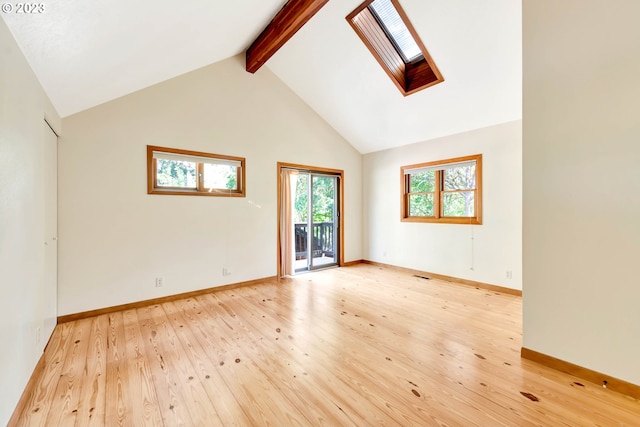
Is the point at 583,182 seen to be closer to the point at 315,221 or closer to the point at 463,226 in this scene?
the point at 463,226

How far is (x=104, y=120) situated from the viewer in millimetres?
3037

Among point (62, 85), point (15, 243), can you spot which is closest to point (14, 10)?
point (62, 85)

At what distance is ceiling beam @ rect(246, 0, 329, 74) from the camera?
279 centimetres

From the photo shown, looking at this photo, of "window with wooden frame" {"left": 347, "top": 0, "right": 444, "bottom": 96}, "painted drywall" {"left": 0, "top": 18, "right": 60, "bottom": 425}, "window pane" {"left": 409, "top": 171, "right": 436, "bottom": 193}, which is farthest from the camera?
"window pane" {"left": 409, "top": 171, "right": 436, "bottom": 193}

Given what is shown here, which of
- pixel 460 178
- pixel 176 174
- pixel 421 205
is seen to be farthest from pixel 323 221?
pixel 176 174

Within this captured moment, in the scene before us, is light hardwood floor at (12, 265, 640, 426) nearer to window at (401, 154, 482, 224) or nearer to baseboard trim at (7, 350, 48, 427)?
baseboard trim at (7, 350, 48, 427)

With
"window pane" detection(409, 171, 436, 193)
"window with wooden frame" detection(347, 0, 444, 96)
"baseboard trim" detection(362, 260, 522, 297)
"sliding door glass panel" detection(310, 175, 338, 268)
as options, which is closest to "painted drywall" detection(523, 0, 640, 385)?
"window with wooden frame" detection(347, 0, 444, 96)

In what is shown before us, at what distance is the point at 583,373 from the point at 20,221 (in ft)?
12.9

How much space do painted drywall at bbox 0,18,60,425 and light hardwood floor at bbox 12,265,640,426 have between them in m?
0.30

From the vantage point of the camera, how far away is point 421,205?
16.0 ft

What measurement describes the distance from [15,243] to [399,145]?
17.0 ft

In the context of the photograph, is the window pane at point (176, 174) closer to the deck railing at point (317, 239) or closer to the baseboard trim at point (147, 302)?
the baseboard trim at point (147, 302)

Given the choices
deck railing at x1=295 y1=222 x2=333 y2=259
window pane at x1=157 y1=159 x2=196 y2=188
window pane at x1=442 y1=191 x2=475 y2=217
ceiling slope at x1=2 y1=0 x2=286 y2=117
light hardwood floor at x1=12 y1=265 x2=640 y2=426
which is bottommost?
light hardwood floor at x1=12 y1=265 x2=640 y2=426

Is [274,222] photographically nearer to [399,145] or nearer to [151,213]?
[151,213]
